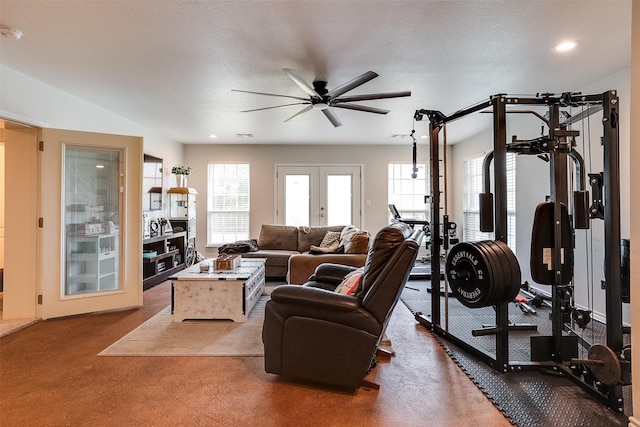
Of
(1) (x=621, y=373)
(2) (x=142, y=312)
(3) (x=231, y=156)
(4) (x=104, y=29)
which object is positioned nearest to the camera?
(1) (x=621, y=373)

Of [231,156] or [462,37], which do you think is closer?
[462,37]

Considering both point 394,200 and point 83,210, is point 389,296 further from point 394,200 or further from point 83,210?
point 394,200

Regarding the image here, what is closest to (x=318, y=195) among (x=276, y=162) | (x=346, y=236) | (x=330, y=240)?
(x=276, y=162)

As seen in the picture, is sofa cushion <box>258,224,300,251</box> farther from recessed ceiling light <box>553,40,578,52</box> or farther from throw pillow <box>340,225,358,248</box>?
recessed ceiling light <box>553,40,578,52</box>

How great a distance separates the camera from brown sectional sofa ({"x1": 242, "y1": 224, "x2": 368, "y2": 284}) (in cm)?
416

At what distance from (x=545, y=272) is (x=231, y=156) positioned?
580 centimetres

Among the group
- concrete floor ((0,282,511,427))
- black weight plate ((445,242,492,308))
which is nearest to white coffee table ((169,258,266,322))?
concrete floor ((0,282,511,427))

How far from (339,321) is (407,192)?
17.3ft

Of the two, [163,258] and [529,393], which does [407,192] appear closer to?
[163,258]

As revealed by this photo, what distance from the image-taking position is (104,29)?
225 centimetres

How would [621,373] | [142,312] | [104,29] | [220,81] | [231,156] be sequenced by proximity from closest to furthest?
[621,373] < [104,29] < [220,81] < [142,312] < [231,156]

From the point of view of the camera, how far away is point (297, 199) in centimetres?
661

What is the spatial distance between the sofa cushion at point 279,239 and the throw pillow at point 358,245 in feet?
4.19

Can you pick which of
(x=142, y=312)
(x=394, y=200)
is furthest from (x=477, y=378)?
(x=394, y=200)
